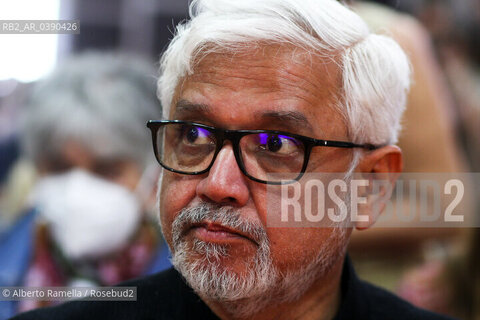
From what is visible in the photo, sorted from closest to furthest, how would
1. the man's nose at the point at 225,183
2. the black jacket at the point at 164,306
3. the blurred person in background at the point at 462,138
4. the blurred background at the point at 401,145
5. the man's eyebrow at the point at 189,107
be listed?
1. the man's nose at the point at 225,183
2. the man's eyebrow at the point at 189,107
3. the black jacket at the point at 164,306
4. the blurred background at the point at 401,145
5. the blurred person in background at the point at 462,138

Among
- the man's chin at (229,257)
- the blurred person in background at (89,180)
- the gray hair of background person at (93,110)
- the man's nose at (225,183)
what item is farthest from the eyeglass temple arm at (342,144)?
the gray hair of background person at (93,110)

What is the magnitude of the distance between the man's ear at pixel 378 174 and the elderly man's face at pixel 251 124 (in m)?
0.13

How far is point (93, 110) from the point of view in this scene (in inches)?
102

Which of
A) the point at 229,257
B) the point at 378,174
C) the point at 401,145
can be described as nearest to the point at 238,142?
the point at 229,257

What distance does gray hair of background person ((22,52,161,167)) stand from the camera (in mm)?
2551

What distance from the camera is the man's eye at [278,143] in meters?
1.43

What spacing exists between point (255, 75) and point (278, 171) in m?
0.25

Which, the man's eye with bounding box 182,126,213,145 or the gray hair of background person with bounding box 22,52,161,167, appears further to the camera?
the gray hair of background person with bounding box 22,52,161,167

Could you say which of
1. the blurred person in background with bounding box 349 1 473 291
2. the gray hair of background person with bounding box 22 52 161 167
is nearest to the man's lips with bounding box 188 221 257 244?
the blurred person in background with bounding box 349 1 473 291

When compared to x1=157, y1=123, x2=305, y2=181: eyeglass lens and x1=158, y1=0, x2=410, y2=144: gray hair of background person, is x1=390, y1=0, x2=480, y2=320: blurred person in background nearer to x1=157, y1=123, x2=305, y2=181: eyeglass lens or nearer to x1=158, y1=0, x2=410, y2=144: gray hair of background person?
x1=158, y1=0, x2=410, y2=144: gray hair of background person

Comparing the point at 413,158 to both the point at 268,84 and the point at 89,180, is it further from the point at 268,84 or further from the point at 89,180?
the point at 89,180

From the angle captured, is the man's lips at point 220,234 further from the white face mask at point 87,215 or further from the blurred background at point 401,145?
the white face mask at point 87,215

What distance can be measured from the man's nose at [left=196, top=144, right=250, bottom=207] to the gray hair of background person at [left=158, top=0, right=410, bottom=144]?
29cm

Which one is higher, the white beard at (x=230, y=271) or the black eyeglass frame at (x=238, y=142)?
the black eyeglass frame at (x=238, y=142)
